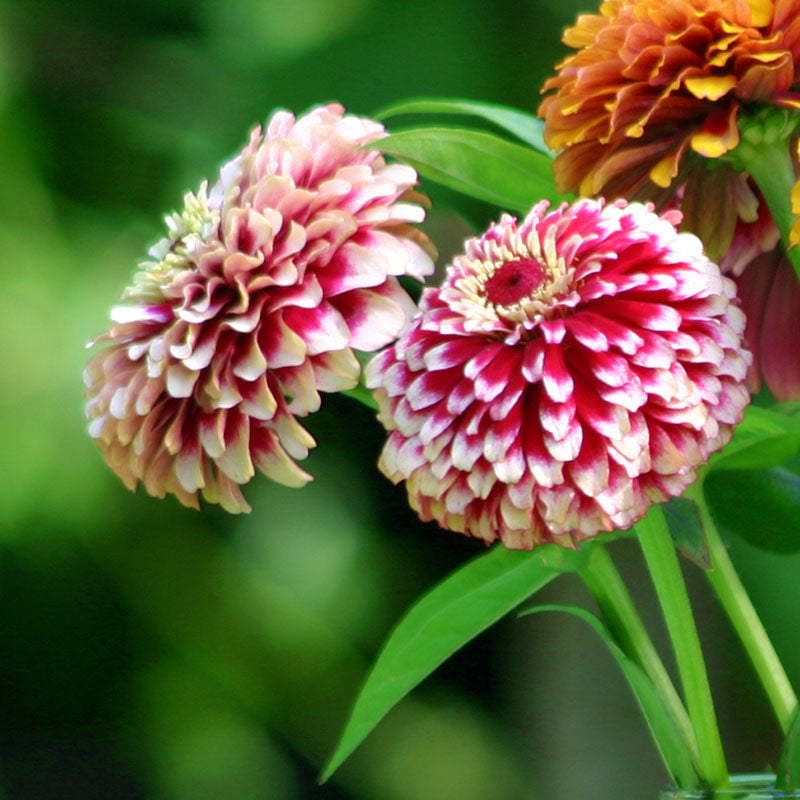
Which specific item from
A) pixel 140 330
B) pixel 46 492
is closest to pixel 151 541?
pixel 46 492

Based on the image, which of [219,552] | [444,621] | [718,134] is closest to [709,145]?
[718,134]

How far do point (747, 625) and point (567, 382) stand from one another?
93mm

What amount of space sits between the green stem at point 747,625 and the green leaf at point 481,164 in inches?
2.8

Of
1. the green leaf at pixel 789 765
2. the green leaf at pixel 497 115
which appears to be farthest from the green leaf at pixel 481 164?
the green leaf at pixel 789 765

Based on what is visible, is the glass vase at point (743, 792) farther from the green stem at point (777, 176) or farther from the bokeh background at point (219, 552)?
the bokeh background at point (219, 552)

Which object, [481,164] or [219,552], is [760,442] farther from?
[219,552]

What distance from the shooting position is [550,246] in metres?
0.20

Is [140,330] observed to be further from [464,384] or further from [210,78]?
[210,78]

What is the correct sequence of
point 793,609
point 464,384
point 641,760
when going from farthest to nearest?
point 641,760 → point 793,609 → point 464,384

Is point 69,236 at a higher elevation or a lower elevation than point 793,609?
higher

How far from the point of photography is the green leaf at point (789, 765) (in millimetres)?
239

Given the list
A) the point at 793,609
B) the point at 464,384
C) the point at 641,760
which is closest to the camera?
the point at 464,384

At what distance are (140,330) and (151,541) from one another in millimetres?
583

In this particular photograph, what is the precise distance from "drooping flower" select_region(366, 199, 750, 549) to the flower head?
0.09ft
